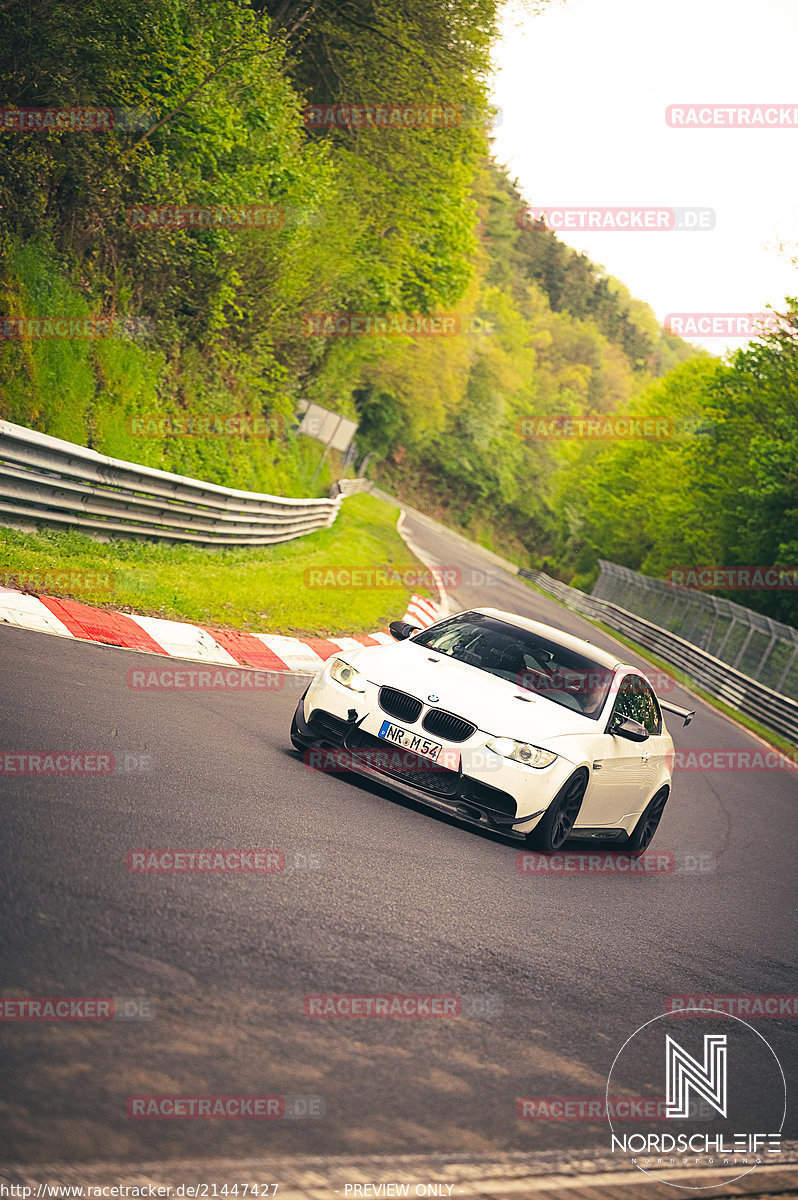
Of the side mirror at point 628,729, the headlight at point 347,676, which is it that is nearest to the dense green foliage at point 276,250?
the headlight at point 347,676

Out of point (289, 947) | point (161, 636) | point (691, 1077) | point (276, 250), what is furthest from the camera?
point (276, 250)

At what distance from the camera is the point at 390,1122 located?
356 centimetres

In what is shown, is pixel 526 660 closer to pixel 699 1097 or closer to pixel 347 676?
pixel 347 676

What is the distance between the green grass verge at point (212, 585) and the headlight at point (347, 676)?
12.9 feet

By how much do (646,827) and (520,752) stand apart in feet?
9.22

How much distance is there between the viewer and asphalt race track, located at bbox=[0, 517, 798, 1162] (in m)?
3.44

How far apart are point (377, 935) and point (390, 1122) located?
160cm

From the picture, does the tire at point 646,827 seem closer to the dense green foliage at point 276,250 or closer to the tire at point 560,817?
the tire at point 560,817

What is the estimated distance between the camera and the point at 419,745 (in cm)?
743

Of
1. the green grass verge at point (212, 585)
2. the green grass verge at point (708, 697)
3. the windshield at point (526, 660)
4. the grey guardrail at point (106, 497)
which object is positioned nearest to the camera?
the windshield at point (526, 660)

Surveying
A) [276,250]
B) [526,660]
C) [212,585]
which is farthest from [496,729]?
[276,250]

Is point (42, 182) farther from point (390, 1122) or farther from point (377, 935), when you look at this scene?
point (390, 1122)

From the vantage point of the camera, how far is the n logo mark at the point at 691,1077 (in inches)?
180

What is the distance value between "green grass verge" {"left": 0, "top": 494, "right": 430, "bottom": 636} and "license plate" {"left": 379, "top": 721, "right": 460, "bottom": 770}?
464 cm
